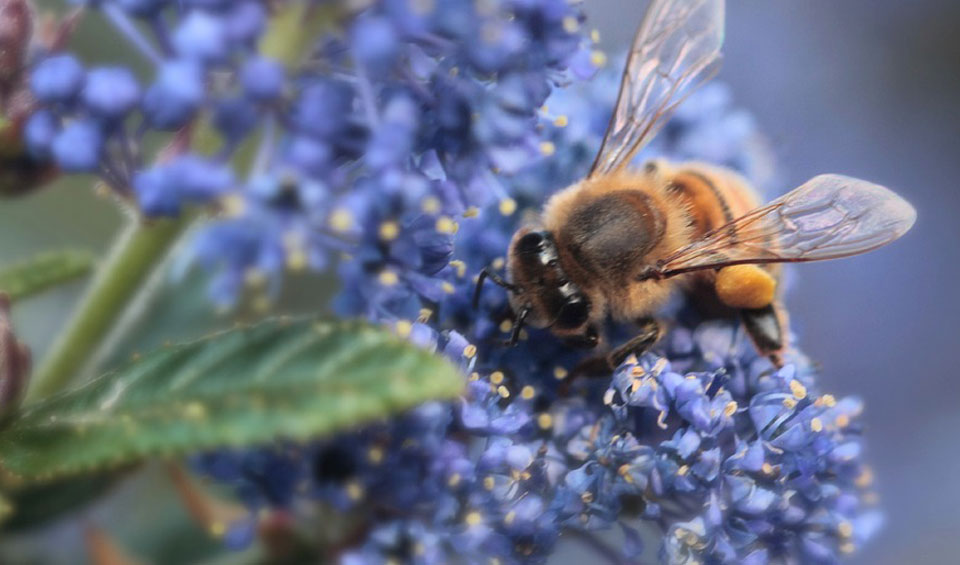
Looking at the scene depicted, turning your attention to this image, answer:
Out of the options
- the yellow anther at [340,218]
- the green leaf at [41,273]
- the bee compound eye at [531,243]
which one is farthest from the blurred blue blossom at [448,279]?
the green leaf at [41,273]

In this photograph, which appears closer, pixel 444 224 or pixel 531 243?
pixel 444 224

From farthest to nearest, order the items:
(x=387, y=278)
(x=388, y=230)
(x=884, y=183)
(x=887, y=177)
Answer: (x=887, y=177) → (x=884, y=183) → (x=387, y=278) → (x=388, y=230)

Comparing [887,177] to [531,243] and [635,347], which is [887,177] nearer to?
[635,347]

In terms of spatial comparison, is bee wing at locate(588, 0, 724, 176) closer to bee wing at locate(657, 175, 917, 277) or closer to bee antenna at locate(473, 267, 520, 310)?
bee wing at locate(657, 175, 917, 277)

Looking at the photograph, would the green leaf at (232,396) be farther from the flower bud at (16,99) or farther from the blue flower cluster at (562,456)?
the flower bud at (16,99)

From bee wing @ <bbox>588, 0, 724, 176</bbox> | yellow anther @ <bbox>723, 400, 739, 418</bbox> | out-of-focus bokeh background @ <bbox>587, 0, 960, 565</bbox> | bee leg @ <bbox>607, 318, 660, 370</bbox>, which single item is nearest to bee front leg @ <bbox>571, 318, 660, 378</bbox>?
bee leg @ <bbox>607, 318, 660, 370</bbox>

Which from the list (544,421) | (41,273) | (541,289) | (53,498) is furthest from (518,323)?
(53,498)

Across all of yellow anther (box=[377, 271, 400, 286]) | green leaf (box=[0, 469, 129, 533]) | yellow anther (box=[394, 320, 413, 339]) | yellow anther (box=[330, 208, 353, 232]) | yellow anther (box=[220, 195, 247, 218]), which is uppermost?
yellow anther (box=[220, 195, 247, 218])
